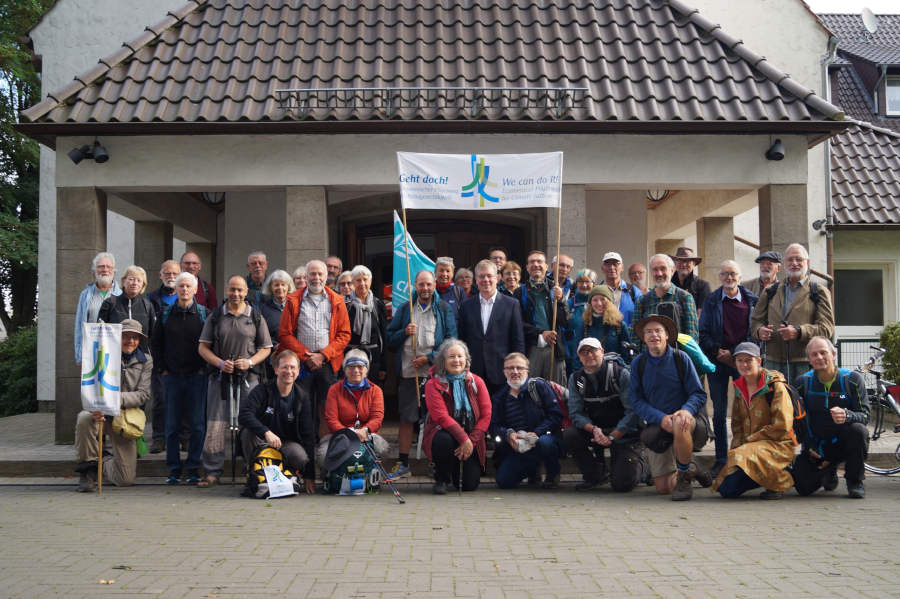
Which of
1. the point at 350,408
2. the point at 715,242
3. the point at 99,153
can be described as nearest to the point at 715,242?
the point at 715,242

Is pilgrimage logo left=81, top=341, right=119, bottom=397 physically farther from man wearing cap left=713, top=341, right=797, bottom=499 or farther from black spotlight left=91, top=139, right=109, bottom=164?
man wearing cap left=713, top=341, right=797, bottom=499

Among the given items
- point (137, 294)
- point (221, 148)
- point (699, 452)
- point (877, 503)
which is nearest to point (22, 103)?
point (221, 148)

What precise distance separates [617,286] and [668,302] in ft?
3.01

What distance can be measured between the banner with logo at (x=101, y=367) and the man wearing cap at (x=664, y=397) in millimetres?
4886

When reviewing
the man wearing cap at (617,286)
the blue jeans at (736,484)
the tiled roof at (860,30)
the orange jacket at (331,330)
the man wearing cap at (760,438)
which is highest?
the tiled roof at (860,30)

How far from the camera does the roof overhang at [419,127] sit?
33.1ft

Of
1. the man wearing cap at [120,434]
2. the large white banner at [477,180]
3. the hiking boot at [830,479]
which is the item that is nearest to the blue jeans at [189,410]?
the man wearing cap at [120,434]

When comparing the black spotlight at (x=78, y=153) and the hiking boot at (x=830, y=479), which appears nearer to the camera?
the hiking boot at (x=830, y=479)

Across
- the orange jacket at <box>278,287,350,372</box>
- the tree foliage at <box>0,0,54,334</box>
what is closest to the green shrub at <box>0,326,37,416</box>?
the tree foliage at <box>0,0,54,334</box>

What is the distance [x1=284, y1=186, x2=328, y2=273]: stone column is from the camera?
10.5m

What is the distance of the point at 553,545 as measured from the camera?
560cm

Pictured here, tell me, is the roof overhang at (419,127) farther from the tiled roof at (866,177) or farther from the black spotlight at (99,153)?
the tiled roof at (866,177)

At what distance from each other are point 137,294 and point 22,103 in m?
→ 20.6

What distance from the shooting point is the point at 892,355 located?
12.2 meters
